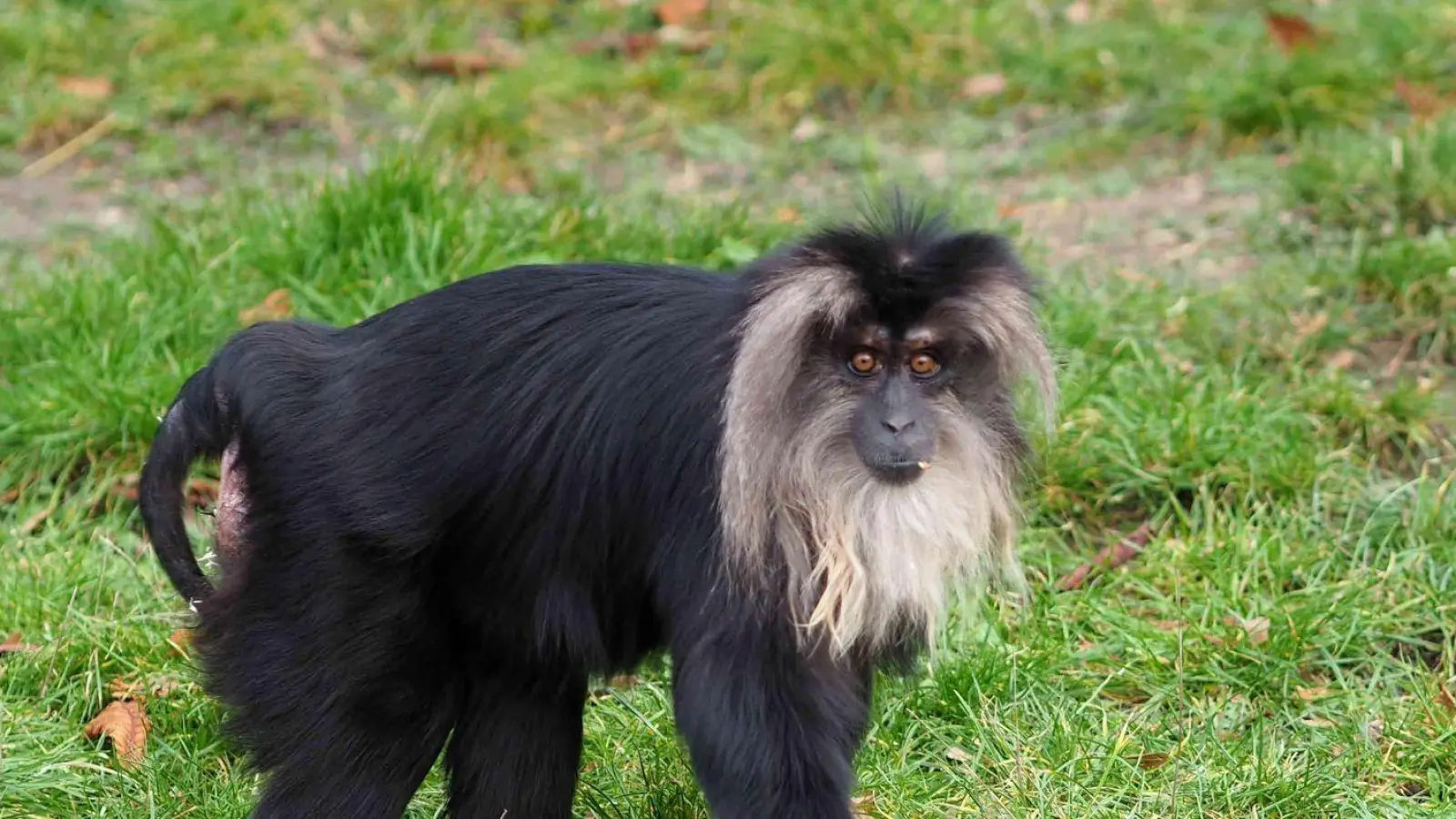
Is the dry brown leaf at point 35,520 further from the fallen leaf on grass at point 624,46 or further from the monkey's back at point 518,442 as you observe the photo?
the fallen leaf on grass at point 624,46

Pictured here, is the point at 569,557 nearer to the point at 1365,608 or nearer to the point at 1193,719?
the point at 1193,719

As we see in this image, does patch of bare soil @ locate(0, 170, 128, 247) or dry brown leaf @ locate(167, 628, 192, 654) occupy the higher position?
patch of bare soil @ locate(0, 170, 128, 247)

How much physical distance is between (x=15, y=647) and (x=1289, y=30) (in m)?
4.86

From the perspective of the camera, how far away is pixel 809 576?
299 cm

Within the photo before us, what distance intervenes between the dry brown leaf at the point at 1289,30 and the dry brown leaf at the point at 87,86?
4.20m

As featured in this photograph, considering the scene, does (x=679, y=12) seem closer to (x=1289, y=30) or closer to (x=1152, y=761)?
(x=1289, y=30)

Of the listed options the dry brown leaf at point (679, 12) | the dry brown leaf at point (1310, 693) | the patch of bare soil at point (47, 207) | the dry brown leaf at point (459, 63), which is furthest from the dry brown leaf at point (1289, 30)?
the patch of bare soil at point (47, 207)

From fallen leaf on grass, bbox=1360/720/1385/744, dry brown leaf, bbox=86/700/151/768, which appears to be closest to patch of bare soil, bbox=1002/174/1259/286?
fallen leaf on grass, bbox=1360/720/1385/744

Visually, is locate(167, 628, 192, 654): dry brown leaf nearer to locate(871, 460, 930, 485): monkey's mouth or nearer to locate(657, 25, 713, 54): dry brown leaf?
locate(871, 460, 930, 485): monkey's mouth

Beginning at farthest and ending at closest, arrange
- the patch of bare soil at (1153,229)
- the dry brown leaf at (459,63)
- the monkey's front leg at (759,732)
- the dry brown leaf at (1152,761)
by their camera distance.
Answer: the dry brown leaf at (459,63)
the patch of bare soil at (1153,229)
the dry brown leaf at (1152,761)
the monkey's front leg at (759,732)

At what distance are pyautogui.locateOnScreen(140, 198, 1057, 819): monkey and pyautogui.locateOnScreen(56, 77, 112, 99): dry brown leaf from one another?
386 centimetres

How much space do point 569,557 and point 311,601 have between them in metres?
0.44

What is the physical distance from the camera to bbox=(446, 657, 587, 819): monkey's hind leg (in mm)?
3488

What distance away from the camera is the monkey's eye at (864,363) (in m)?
2.99
